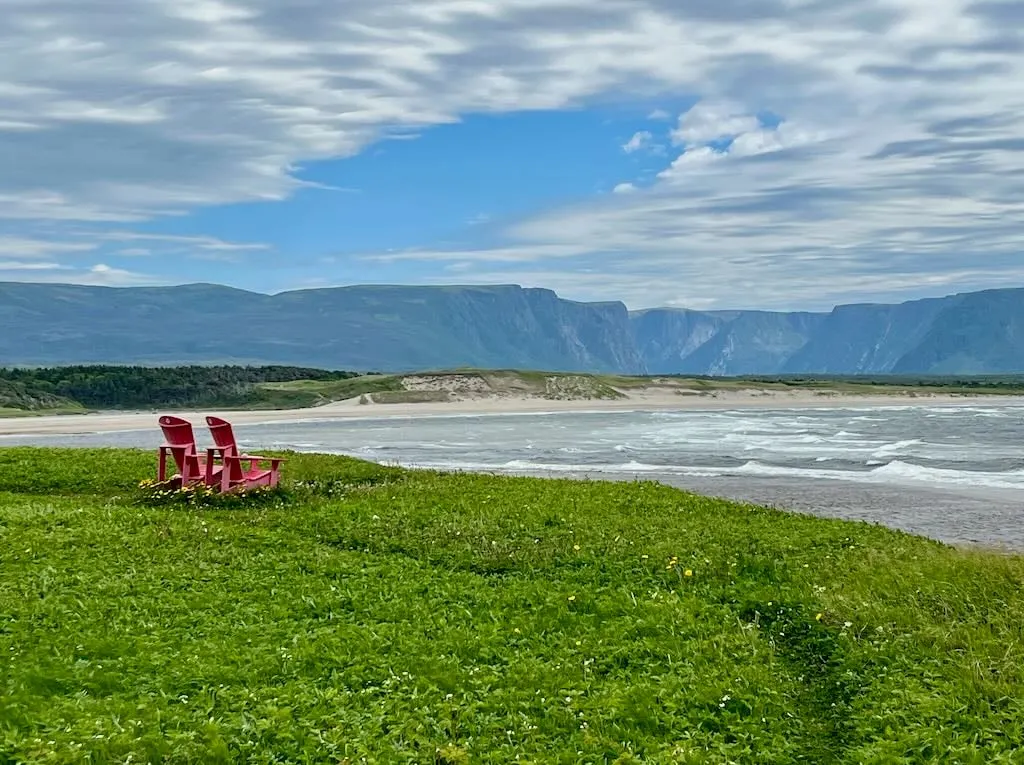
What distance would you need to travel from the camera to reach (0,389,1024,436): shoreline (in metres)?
85.2

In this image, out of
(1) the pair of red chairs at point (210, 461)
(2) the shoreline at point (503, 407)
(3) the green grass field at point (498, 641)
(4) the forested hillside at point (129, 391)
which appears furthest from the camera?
(4) the forested hillside at point (129, 391)

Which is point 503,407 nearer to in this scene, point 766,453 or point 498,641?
point 766,453

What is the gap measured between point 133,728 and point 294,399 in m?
114

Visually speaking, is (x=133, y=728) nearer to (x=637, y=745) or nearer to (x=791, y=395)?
(x=637, y=745)

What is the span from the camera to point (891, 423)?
7875 cm

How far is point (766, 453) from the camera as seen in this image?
163 ft

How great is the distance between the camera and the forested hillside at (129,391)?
116 metres

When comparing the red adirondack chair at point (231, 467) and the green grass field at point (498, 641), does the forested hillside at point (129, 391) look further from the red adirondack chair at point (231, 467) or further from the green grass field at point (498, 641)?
the green grass field at point (498, 641)

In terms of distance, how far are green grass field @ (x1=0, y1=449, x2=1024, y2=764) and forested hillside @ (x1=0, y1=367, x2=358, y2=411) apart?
339 ft

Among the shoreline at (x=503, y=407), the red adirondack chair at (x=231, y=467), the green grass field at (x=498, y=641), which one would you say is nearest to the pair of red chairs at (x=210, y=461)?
the red adirondack chair at (x=231, y=467)

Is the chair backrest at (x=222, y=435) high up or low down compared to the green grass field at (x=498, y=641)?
up

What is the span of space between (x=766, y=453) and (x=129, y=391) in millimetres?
98037

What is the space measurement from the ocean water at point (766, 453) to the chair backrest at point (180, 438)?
16.6 meters

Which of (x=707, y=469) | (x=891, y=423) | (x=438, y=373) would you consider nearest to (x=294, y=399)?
(x=438, y=373)
